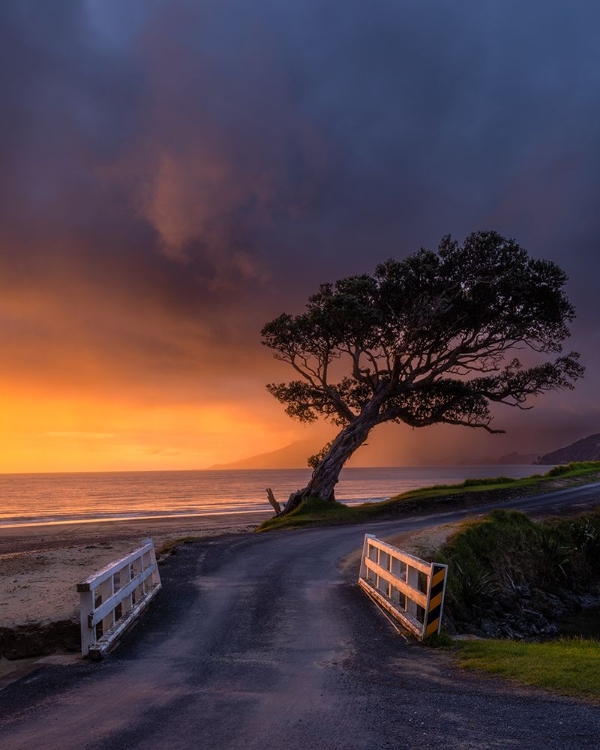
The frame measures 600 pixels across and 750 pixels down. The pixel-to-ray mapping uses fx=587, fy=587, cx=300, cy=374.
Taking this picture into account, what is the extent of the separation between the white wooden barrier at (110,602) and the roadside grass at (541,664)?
226 inches

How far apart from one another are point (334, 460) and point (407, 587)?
24.1 m

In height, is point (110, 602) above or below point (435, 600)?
above

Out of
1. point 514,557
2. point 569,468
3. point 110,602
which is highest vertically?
point 569,468

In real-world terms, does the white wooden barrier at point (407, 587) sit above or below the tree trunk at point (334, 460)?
below

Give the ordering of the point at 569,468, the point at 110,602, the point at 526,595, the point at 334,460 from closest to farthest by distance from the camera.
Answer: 1. the point at 110,602
2. the point at 526,595
3. the point at 334,460
4. the point at 569,468

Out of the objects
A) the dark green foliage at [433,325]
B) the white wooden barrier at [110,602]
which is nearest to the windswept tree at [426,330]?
the dark green foliage at [433,325]

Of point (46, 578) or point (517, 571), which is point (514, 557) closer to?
point (517, 571)

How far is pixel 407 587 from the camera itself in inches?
440

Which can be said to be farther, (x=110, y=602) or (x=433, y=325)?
(x=433, y=325)

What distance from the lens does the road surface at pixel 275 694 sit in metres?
5.84

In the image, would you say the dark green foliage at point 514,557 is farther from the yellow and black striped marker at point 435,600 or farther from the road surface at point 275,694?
the yellow and black striped marker at point 435,600

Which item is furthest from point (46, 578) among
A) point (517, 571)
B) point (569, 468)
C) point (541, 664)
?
point (569, 468)

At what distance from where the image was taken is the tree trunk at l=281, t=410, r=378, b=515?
3441 centimetres

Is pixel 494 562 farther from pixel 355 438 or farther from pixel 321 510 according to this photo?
pixel 355 438
